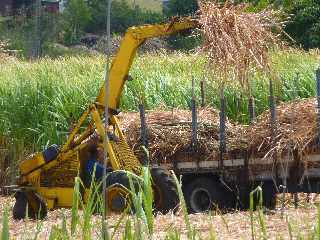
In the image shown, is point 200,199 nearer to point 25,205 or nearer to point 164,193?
point 164,193

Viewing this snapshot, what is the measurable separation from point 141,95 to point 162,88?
492mm

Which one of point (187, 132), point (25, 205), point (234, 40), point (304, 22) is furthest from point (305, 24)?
point (234, 40)

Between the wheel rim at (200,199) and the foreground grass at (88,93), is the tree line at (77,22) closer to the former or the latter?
the foreground grass at (88,93)

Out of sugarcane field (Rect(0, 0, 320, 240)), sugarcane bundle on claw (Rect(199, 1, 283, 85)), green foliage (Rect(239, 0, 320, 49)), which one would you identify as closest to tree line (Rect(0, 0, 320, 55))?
green foliage (Rect(239, 0, 320, 49))

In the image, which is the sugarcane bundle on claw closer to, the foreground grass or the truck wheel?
the truck wheel

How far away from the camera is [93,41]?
4075cm

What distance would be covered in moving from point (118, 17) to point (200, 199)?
98.2ft

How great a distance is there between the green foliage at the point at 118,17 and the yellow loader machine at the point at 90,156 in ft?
96.6

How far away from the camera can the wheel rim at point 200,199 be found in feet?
33.6

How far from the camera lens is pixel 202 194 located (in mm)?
10352

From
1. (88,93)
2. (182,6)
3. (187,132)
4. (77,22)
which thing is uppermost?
(182,6)

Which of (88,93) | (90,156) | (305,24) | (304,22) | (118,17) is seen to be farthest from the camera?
(118,17)

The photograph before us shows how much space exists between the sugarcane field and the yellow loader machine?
0.04 ft

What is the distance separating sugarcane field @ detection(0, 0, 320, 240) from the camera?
7.81 meters
